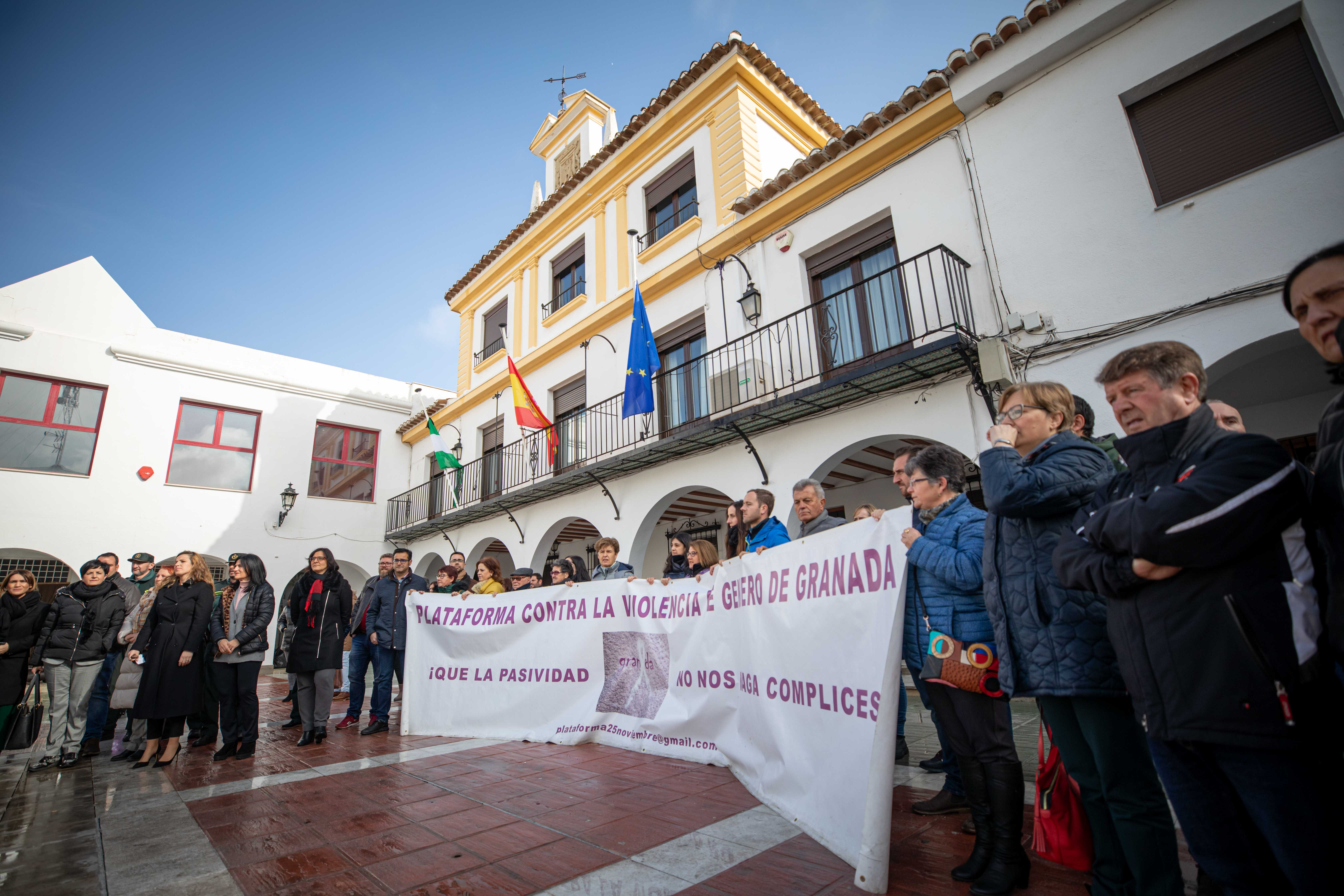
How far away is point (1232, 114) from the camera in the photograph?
5.59 m

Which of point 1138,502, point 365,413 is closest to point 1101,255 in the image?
point 1138,502

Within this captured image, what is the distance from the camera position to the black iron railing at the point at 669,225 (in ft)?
35.0

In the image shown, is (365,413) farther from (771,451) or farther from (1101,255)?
(1101,255)

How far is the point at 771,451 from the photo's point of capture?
329 inches

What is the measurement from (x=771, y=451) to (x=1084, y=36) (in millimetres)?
5476

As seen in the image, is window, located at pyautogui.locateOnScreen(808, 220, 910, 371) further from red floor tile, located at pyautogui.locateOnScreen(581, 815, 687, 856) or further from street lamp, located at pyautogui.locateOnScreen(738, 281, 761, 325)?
red floor tile, located at pyautogui.locateOnScreen(581, 815, 687, 856)

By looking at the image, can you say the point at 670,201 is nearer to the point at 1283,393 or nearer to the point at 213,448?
the point at 1283,393

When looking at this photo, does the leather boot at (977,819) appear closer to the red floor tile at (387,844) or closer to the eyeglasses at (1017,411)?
the eyeglasses at (1017,411)

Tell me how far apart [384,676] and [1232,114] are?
30.7 feet

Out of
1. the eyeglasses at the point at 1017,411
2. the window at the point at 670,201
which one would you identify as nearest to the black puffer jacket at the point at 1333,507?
the eyeglasses at the point at 1017,411

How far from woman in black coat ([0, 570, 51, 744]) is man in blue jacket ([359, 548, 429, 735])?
2487mm

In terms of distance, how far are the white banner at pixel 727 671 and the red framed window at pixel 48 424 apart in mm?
12794

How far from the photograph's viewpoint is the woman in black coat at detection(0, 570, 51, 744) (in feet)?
16.7

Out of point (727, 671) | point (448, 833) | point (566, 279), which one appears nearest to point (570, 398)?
point (566, 279)
